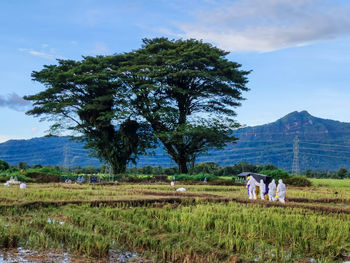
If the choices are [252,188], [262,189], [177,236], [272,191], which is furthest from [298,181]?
[177,236]

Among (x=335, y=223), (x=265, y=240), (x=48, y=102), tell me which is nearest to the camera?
(x=265, y=240)

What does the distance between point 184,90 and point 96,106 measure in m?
8.10

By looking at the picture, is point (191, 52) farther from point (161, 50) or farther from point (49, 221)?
point (49, 221)

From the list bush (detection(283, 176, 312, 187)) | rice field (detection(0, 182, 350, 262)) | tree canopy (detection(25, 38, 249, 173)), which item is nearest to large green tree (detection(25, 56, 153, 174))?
tree canopy (detection(25, 38, 249, 173))

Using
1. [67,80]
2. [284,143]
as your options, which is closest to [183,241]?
Answer: [67,80]

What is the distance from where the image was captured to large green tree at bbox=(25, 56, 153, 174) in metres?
36.4

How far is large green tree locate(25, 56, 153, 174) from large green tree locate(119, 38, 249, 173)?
1702mm

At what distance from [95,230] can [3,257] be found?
214 cm

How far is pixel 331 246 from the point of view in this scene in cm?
700

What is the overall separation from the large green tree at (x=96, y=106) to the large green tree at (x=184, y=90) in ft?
5.58

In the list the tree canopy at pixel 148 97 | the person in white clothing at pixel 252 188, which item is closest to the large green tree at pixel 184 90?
the tree canopy at pixel 148 97

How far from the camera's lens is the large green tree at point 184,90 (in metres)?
34.8

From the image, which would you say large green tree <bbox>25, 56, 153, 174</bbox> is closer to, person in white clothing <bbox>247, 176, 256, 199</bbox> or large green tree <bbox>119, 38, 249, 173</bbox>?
large green tree <bbox>119, 38, 249, 173</bbox>

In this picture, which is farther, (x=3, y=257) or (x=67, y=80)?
(x=67, y=80)
